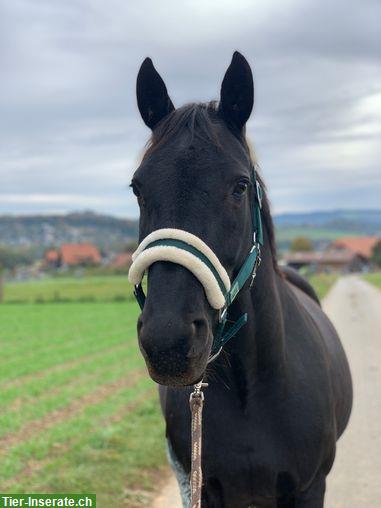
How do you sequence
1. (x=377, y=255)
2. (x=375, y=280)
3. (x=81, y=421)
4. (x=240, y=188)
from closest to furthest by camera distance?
(x=240, y=188) → (x=81, y=421) → (x=375, y=280) → (x=377, y=255)

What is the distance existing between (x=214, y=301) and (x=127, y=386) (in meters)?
8.31

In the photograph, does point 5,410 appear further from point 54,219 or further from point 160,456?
point 54,219

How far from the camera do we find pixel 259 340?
8.48 ft

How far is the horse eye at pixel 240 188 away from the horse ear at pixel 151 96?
0.56 metres

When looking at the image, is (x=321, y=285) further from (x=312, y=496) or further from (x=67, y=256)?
(x=67, y=256)

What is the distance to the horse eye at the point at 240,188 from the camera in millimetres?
2162

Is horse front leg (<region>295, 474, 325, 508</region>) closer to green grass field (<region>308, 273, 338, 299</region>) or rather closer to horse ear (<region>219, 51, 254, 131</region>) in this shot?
horse ear (<region>219, 51, 254, 131</region>)

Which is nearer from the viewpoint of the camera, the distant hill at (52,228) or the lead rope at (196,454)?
the lead rope at (196,454)

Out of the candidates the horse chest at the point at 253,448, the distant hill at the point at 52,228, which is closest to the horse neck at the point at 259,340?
the horse chest at the point at 253,448

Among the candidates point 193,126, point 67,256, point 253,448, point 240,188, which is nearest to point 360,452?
point 253,448

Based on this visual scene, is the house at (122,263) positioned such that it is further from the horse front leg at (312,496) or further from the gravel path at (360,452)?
the horse front leg at (312,496)

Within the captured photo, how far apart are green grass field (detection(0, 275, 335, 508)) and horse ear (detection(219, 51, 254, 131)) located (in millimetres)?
3438

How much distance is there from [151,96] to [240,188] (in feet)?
2.04

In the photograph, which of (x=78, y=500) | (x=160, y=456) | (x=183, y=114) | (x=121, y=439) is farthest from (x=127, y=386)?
(x=183, y=114)
